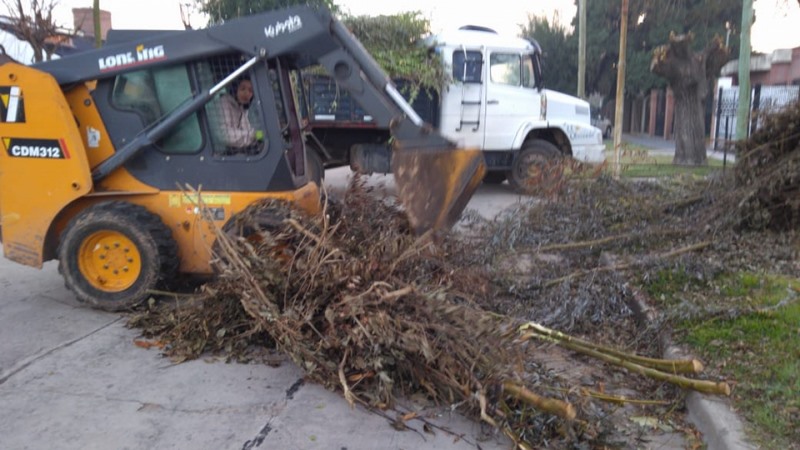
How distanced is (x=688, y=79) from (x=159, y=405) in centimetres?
1575

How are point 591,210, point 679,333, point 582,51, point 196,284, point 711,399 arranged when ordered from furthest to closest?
point 582,51 < point 591,210 < point 196,284 < point 679,333 < point 711,399

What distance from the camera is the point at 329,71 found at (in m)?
5.98

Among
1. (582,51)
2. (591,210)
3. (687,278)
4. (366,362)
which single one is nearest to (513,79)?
(591,210)

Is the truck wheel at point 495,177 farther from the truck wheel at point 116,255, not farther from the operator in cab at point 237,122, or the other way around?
the truck wheel at point 116,255

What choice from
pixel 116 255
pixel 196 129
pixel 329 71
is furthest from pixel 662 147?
pixel 116 255

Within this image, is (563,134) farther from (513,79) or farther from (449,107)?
(449,107)

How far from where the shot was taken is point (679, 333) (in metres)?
5.19

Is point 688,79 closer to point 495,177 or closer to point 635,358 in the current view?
point 495,177

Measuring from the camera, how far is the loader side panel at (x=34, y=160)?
611 centimetres

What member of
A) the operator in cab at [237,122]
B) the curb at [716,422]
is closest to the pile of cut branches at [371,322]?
the curb at [716,422]

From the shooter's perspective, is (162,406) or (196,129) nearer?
(162,406)

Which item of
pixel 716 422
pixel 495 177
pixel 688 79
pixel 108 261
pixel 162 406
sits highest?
pixel 688 79

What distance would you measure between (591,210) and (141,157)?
5.02 metres

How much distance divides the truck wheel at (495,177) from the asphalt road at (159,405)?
9586 millimetres
